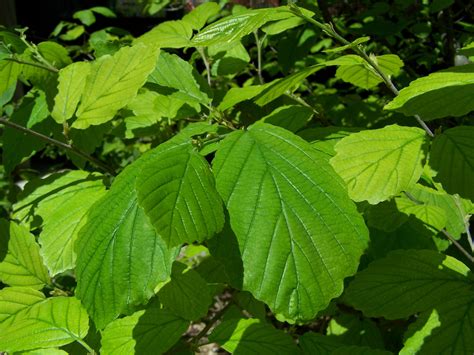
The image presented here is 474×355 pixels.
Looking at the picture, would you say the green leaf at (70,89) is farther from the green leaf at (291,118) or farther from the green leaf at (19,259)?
the green leaf at (291,118)

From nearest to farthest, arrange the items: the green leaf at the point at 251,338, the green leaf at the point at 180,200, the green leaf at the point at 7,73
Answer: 1. the green leaf at the point at 180,200
2. the green leaf at the point at 251,338
3. the green leaf at the point at 7,73

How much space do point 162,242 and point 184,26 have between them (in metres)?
0.73

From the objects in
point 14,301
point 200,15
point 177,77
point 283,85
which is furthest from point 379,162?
point 200,15

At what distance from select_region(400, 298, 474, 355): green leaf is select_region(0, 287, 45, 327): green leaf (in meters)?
0.69

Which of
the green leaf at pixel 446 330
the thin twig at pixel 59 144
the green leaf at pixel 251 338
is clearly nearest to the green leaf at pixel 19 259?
Answer: the thin twig at pixel 59 144

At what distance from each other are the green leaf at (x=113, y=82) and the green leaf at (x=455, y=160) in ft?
1.53

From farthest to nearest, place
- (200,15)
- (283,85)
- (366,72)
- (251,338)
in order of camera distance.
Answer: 1. (200,15)
2. (366,72)
3. (251,338)
4. (283,85)

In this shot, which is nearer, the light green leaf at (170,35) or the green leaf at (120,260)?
the green leaf at (120,260)

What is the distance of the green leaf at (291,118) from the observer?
1.08 m

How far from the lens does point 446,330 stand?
0.88 metres

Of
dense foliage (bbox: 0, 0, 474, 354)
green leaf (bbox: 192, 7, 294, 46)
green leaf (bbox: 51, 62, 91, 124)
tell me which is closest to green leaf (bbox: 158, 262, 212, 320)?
dense foliage (bbox: 0, 0, 474, 354)

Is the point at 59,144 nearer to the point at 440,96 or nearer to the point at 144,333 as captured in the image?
the point at 144,333

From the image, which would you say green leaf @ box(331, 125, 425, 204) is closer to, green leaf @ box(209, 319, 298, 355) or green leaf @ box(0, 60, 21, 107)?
green leaf @ box(209, 319, 298, 355)

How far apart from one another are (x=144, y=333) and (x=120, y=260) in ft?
1.15
